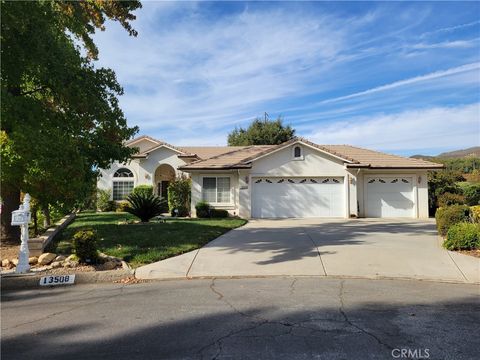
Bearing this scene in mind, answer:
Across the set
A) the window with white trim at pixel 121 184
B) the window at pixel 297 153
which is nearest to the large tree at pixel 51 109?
the window at pixel 297 153

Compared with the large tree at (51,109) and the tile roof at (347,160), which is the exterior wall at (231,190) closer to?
the tile roof at (347,160)

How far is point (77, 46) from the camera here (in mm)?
12641

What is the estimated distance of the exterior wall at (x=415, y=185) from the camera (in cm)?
2262

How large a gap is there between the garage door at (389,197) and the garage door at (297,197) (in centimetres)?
178

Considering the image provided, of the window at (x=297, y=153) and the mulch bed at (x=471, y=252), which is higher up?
the window at (x=297, y=153)

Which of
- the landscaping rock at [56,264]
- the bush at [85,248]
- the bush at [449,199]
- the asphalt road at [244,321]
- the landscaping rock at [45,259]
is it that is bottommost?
the asphalt road at [244,321]

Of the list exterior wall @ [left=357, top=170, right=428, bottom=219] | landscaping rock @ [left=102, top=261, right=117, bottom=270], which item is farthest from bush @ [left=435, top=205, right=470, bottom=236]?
landscaping rock @ [left=102, top=261, right=117, bottom=270]

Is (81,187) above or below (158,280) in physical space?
above

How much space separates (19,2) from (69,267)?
579cm

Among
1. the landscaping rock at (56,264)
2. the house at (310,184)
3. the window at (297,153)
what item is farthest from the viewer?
the window at (297,153)

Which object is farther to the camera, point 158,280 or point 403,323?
point 158,280

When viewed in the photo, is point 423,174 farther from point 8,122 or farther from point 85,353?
point 85,353

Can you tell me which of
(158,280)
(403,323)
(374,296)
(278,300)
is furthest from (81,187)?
(403,323)

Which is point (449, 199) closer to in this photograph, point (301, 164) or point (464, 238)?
point (301, 164)
